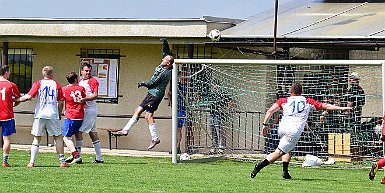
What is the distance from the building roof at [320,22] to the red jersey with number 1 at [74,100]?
5.22 metres

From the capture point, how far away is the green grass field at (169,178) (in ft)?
43.5

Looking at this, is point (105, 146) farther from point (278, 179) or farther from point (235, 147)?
point (278, 179)

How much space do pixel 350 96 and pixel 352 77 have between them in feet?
1.27

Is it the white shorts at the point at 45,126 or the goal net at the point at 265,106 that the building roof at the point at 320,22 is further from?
the white shorts at the point at 45,126

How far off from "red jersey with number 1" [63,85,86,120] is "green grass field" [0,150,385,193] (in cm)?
91

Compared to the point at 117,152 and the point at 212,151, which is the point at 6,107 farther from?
the point at 117,152

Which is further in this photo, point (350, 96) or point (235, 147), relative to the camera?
point (235, 147)

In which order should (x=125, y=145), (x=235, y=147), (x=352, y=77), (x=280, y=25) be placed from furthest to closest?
(x=125, y=145), (x=280, y=25), (x=235, y=147), (x=352, y=77)

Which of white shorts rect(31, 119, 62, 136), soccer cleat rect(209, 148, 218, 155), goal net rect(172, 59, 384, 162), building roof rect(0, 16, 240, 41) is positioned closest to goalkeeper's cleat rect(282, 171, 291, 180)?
goal net rect(172, 59, 384, 162)

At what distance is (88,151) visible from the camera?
901 inches

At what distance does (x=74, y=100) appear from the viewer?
690 inches

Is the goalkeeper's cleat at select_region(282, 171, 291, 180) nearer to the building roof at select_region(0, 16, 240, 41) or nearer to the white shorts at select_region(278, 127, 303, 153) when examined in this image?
the white shorts at select_region(278, 127, 303, 153)

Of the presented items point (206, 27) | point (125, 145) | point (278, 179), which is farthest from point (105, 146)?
point (278, 179)

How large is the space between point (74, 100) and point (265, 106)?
510cm
